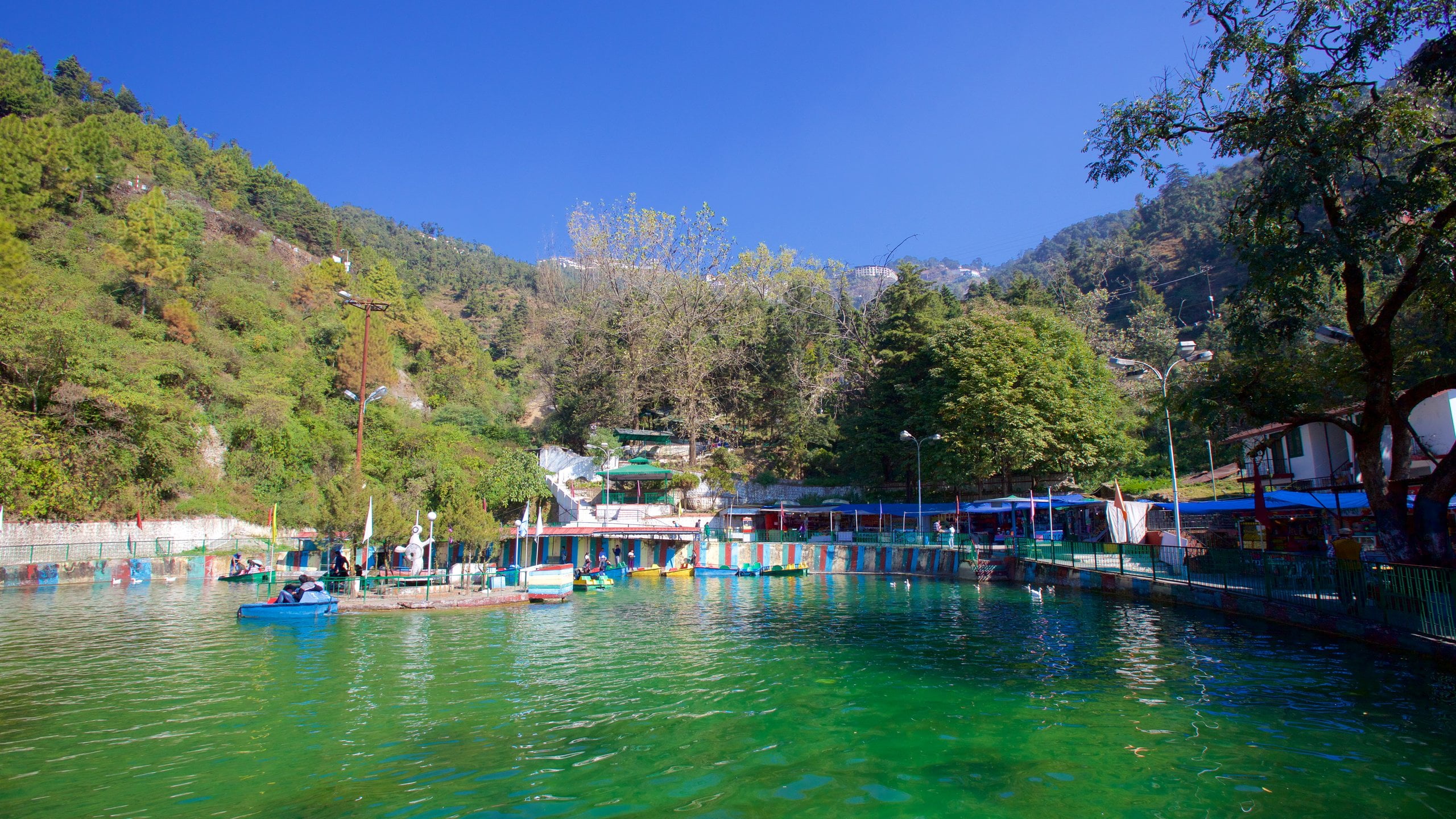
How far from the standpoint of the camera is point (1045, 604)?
20.6m

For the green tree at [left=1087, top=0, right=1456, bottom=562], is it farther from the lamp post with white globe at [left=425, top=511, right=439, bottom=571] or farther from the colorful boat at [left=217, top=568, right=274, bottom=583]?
the colorful boat at [left=217, top=568, right=274, bottom=583]

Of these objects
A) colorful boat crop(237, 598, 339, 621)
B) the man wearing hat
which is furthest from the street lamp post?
the man wearing hat

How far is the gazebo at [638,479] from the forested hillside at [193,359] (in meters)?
4.18

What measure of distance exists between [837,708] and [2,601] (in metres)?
26.4

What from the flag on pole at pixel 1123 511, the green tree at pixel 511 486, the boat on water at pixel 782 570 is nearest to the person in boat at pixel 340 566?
the green tree at pixel 511 486

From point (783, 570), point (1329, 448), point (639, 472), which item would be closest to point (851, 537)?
point (783, 570)

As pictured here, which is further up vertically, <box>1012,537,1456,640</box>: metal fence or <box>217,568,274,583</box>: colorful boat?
<box>1012,537,1456,640</box>: metal fence

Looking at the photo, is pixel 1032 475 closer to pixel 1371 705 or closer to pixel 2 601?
pixel 1371 705

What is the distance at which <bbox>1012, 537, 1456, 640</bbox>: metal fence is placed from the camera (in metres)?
10.9

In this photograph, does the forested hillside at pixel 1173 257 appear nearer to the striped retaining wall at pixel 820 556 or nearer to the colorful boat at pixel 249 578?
the striped retaining wall at pixel 820 556

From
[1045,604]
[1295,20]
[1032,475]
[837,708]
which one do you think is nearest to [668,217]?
[1032,475]

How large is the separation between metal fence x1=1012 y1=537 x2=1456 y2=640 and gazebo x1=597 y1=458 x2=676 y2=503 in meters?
22.4

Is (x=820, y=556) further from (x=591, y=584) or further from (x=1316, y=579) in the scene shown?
(x=1316, y=579)

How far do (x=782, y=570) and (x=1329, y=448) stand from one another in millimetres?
21769
